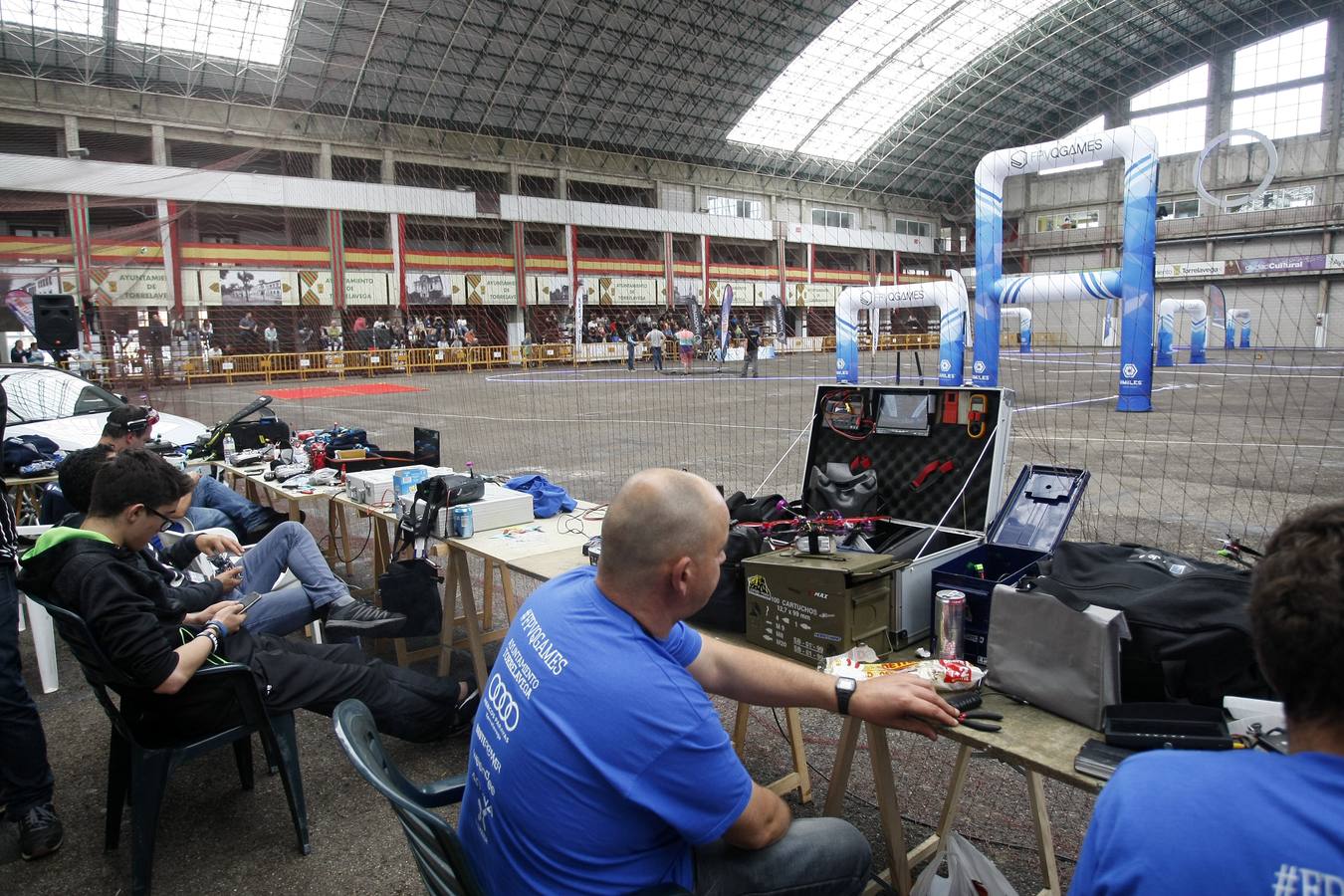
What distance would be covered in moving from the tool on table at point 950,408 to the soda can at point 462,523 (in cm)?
227

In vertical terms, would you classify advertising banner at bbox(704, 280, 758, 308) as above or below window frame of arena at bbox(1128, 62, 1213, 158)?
below

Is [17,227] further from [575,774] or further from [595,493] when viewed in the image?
[575,774]

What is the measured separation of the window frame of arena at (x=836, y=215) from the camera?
1651 inches

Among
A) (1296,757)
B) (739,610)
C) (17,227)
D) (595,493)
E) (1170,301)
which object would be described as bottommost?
(595,493)

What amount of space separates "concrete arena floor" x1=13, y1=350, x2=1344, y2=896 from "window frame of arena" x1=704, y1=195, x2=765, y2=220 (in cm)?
1723

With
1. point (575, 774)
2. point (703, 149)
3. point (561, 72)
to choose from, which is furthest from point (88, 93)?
point (575, 774)

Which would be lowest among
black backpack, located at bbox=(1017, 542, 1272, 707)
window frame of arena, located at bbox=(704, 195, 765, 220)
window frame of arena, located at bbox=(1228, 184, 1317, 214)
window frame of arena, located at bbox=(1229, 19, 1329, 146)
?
black backpack, located at bbox=(1017, 542, 1272, 707)

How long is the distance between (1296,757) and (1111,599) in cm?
111

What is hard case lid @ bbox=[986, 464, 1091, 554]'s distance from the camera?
257cm

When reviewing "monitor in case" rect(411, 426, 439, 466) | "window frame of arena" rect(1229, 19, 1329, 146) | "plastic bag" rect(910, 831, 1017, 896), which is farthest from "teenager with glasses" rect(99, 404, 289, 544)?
"window frame of arena" rect(1229, 19, 1329, 146)

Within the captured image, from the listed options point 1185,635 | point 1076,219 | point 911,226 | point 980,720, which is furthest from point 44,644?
point 911,226

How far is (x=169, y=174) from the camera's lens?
24.4 meters

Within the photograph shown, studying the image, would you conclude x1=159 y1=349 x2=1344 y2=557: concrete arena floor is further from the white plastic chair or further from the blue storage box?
the white plastic chair

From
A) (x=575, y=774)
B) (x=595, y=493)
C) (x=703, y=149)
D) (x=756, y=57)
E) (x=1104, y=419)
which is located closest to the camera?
(x=575, y=774)
